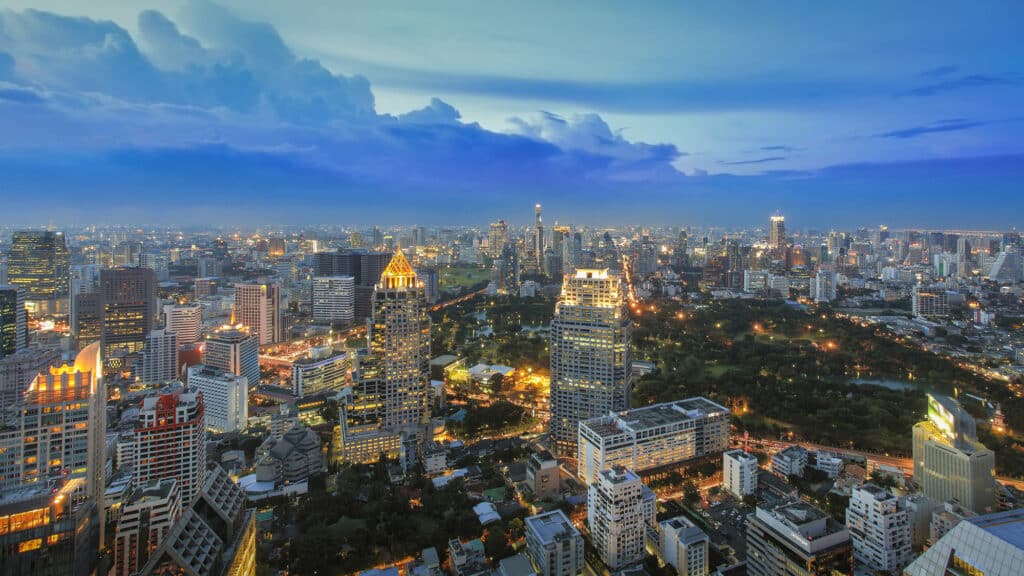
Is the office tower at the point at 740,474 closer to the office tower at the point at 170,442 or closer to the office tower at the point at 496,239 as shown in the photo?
the office tower at the point at 170,442

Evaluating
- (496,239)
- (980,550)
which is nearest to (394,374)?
(980,550)

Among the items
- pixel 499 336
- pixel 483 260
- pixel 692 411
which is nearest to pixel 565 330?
pixel 692 411

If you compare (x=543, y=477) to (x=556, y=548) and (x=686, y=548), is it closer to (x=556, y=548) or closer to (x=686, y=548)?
(x=556, y=548)

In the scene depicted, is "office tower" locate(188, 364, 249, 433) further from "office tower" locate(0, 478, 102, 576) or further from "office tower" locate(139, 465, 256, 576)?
"office tower" locate(0, 478, 102, 576)

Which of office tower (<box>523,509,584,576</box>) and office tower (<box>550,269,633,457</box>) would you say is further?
office tower (<box>550,269,633,457</box>)

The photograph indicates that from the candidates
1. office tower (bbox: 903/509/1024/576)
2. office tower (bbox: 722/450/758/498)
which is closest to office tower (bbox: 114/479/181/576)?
office tower (bbox: 903/509/1024/576)

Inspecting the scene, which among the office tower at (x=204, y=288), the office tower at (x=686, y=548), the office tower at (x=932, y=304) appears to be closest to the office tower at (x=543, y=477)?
the office tower at (x=686, y=548)
